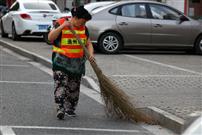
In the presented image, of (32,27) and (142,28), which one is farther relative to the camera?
(32,27)


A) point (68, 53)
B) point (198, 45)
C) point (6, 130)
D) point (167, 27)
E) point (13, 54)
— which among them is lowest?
point (13, 54)

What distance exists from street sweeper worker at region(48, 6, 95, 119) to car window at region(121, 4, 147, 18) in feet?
28.5

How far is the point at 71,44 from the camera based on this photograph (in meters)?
7.45

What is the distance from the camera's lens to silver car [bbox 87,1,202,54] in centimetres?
1575

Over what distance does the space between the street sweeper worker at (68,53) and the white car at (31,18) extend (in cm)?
1262

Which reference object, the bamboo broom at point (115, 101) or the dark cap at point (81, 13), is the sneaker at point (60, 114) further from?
the dark cap at point (81, 13)

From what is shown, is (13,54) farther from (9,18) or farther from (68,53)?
(68,53)

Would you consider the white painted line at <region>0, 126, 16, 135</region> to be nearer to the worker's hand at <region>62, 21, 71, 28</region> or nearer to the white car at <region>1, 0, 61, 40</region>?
the worker's hand at <region>62, 21, 71, 28</region>

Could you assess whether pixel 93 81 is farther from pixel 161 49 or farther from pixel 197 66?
pixel 161 49

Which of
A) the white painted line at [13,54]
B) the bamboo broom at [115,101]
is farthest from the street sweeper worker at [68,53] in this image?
the white painted line at [13,54]

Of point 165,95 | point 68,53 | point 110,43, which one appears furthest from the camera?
point 110,43

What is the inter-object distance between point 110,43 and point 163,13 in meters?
1.80

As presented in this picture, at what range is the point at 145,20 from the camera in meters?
16.1

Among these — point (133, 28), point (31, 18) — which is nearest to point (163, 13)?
point (133, 28)
